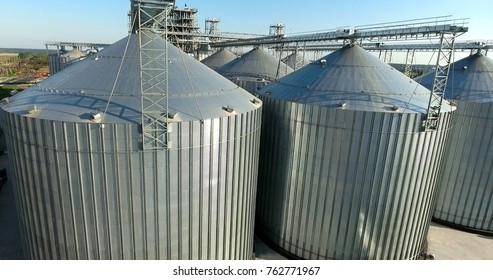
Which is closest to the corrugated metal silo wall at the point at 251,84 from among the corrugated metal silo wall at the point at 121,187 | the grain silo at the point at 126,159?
the grain silo at the point at 126,159

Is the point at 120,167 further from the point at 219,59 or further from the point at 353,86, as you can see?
the point at 219,59

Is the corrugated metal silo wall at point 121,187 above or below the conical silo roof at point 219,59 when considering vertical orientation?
below

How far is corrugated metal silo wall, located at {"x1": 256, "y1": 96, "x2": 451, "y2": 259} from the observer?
59.8 ft

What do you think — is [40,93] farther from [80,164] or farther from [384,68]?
[384,68]

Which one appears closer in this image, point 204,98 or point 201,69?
point 204,98

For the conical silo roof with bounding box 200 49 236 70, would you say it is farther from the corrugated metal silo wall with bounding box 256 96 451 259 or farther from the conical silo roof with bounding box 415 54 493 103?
the conical silo roof with bounding box 415 54 493 103

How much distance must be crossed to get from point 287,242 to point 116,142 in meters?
14.8

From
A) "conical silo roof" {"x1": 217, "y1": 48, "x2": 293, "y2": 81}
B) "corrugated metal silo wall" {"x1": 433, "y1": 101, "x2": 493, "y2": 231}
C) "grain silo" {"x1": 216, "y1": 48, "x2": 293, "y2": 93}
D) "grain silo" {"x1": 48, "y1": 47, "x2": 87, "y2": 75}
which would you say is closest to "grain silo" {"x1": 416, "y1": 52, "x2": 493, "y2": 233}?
"corrugated metal silo wall" {"x1": 433, "y1": 101, "x2": 493, "y2": 231}

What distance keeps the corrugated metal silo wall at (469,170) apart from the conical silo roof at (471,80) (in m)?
0.89

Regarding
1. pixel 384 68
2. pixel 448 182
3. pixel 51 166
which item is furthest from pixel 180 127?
pixel 448 182

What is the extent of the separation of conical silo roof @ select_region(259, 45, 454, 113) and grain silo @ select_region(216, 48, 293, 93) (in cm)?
1155

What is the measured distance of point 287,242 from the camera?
22.5 metres

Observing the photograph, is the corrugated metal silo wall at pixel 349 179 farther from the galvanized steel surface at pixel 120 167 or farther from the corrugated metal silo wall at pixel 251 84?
the corrugated metal silo wall at pixel 251 84

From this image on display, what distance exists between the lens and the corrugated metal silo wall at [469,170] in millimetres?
25250
